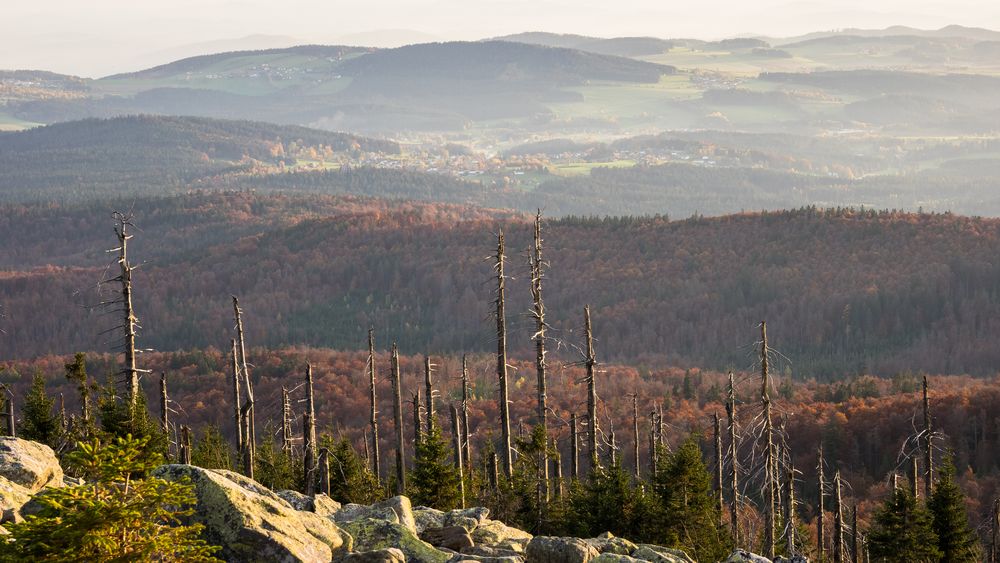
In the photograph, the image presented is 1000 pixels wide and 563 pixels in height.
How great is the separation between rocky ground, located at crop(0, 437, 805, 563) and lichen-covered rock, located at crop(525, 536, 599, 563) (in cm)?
3

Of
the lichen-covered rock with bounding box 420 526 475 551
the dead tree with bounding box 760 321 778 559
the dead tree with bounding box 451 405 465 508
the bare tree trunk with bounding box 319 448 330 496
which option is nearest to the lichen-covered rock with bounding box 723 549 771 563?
the lichen-covered rock with bounding box 420 526 475 551

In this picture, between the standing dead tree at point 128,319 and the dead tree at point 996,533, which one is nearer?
the standing dead tree at point 128,319

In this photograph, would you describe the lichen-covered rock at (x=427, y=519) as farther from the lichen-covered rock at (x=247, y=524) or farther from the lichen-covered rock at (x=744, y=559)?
the lichen-covered rock at (x=744, y=559)

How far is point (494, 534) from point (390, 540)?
4949mm

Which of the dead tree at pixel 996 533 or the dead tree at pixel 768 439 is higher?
the dead tree at pixel 768 439

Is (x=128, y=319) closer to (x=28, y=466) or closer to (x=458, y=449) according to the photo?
(x=458, y=449)

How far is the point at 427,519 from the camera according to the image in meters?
33.5

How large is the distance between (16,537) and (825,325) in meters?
182

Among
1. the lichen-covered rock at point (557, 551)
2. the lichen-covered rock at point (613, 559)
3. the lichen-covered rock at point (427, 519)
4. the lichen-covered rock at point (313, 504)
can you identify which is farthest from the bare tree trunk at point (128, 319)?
the lichen-covered rock at point (613, 559)

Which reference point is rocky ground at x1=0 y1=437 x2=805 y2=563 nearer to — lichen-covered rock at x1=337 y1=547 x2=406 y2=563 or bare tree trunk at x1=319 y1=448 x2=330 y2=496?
lichen-covered rock at x1=337 y1=547 x2=406 y2=563

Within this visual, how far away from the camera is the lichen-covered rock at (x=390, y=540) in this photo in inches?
1083

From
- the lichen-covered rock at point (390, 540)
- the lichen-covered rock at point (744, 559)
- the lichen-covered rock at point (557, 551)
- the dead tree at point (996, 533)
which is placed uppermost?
the lichen-covered rock at point (390, 540)

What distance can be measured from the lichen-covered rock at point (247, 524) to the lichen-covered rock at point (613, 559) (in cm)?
647

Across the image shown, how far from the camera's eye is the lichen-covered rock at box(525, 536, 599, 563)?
28.1 metres
